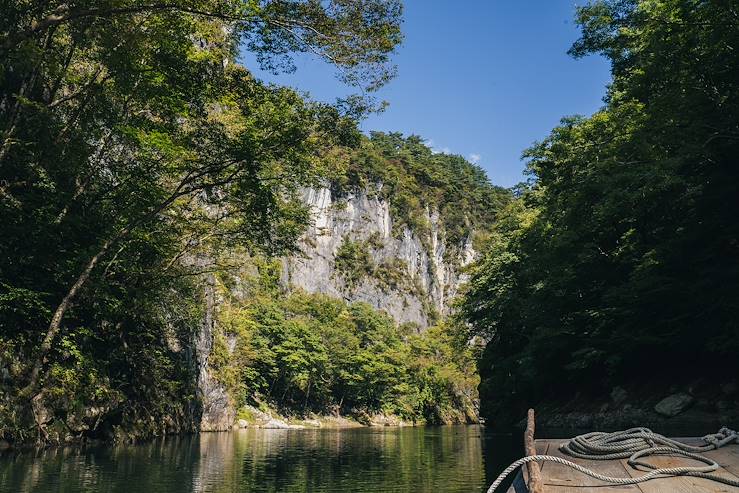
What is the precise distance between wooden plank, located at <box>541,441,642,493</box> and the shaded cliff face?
71.0m

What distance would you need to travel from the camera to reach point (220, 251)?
67.3ft

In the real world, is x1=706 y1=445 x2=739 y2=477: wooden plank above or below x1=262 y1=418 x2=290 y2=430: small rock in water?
above

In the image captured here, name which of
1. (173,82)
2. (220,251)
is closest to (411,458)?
(220,251)

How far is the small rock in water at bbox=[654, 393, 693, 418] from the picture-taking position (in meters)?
14.8

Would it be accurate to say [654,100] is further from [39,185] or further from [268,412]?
[268,412]

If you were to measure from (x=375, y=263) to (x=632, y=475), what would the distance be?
87185mm

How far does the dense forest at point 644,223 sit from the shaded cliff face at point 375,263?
178ft

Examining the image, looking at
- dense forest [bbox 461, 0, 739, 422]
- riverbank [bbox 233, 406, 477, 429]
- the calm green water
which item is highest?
dense forest [bbox 461, 0, 739, 422]

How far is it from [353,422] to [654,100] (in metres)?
51.6

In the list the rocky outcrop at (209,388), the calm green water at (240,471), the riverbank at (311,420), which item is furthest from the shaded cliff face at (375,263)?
the calm green water at (240,471)

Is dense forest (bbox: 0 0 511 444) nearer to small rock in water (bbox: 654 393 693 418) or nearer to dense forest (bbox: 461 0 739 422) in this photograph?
dense forest (bbox: 461 0 739 422)

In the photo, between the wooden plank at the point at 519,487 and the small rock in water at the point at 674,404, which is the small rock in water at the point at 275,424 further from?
the wooden plank at the point at 519,487

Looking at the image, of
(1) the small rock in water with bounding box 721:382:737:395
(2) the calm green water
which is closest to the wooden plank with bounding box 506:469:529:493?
(2) the calm green water

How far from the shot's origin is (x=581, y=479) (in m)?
4.00
